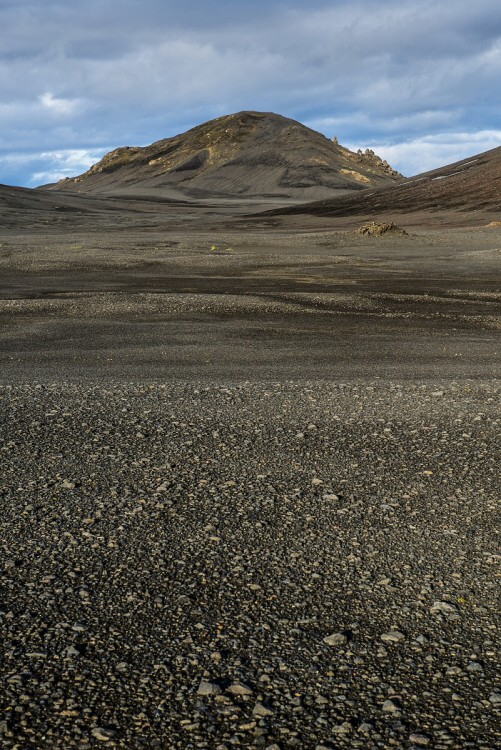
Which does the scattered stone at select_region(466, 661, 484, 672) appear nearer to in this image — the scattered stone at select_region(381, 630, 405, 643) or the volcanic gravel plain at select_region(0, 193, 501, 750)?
the volcanic gravel plain at select_region(0, 193, 501, 750)

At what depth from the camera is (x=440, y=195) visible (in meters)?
92.4

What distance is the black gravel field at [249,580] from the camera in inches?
132

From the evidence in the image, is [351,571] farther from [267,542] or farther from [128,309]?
[128,309]

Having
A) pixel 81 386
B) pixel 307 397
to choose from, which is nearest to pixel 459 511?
pixel 307 397

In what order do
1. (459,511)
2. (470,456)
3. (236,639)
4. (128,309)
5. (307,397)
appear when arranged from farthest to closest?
(128,309)
(307,397)
(470,456)
(459,511)
(236,639)

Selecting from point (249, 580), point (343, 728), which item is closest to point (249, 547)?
point (249, 580)

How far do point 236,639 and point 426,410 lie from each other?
482 cm

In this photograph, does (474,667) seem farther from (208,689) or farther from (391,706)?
(208,689)

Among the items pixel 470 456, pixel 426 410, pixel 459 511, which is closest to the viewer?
pixel 459 511

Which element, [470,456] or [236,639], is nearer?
[236,639]

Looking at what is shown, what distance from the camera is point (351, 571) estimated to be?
184 inches

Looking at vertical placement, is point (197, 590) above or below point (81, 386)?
below

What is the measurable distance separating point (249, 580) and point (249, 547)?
448 millimetres

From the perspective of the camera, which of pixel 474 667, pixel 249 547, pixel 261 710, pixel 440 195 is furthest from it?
pixel 440 195
